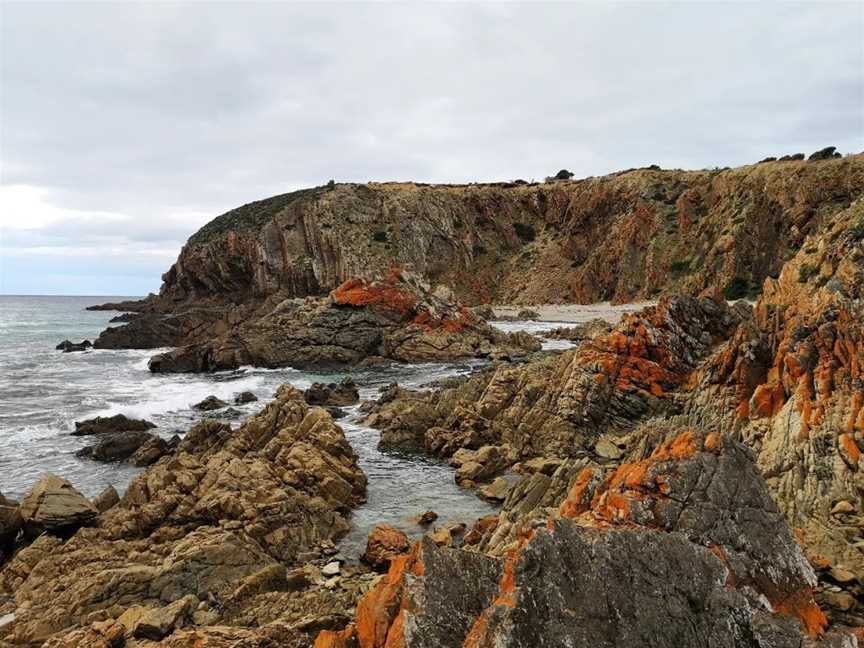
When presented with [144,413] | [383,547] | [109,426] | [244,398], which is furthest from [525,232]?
[383,547]

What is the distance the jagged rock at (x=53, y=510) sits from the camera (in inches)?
472

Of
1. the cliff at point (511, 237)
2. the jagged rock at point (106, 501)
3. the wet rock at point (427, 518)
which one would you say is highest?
the cliff at point (511, 237)

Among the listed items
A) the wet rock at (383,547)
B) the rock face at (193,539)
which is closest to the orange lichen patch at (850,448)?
the wet rock at (383,547)

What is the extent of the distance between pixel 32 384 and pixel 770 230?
5990 cm

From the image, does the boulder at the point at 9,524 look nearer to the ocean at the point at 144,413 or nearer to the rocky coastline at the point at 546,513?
the rocky coastline at the point at 546,513

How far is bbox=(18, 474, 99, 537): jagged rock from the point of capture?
1200 cm

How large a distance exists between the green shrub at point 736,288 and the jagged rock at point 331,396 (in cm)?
3914

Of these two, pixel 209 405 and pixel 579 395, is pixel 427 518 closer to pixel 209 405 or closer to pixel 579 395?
pixel 579 395

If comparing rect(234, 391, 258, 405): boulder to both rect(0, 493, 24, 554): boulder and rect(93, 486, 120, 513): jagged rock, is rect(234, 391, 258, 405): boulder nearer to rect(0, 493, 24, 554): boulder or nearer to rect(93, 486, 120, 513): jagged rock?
rect(93, 486, 120, 513): jagged rock

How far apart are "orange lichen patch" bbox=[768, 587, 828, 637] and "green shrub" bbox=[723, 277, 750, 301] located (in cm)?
5119

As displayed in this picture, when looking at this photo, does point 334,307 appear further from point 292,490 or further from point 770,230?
point 770,230

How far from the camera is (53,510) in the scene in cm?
1212

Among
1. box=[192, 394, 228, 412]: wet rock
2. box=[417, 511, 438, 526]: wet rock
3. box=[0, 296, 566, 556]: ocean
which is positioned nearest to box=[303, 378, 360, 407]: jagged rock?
box=[0, 296, 566, 556]: ocean

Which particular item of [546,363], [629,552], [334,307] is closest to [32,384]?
[334,307]
